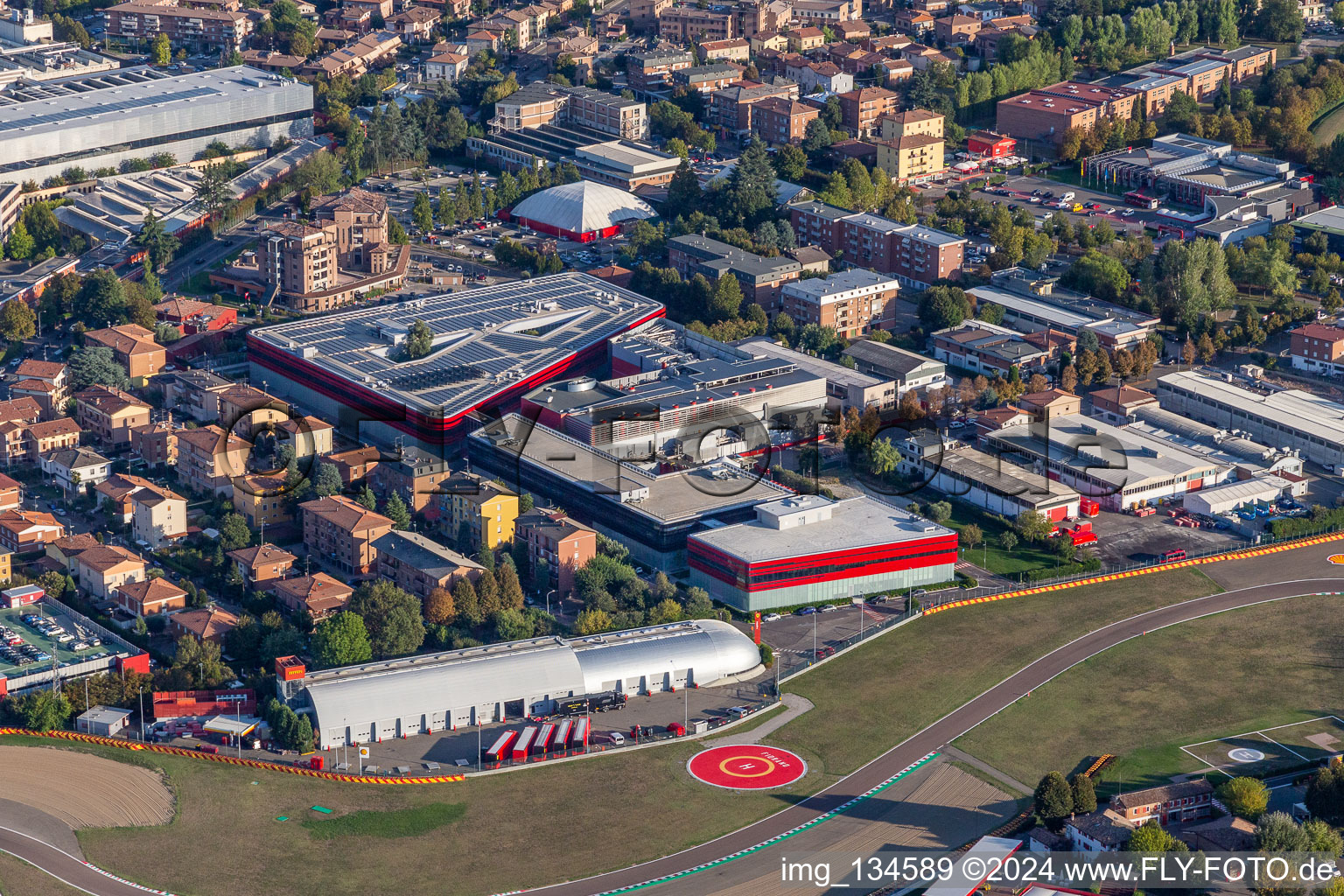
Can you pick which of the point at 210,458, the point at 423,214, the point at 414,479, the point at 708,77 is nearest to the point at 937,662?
the point at 414,479

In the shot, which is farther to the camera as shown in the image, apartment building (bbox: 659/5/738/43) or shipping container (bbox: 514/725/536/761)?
apartment building (bbox: 659/5/738/43)

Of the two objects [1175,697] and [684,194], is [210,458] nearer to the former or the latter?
[1175,697]

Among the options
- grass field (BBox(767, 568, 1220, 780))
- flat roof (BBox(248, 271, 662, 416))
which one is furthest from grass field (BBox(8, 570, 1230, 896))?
flat roof (BBox(248, 271, 662, 416))

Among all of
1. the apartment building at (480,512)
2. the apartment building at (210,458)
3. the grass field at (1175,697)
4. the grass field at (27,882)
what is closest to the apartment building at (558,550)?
the apartment building at (480,512)

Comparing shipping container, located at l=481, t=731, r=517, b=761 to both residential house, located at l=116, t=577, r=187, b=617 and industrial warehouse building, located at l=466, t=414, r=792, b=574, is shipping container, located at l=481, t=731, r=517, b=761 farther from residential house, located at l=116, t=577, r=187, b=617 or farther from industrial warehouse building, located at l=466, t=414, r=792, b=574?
residential house, located at l=116, t=577, r=187, b=617

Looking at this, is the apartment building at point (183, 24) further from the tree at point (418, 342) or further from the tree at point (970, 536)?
the tree at point (970, 536)

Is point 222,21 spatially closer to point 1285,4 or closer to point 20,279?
point 20,279

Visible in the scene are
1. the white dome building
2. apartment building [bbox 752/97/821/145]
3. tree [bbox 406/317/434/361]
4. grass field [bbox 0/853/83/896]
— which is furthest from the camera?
apartment building [bbox 752/97/821/145]
